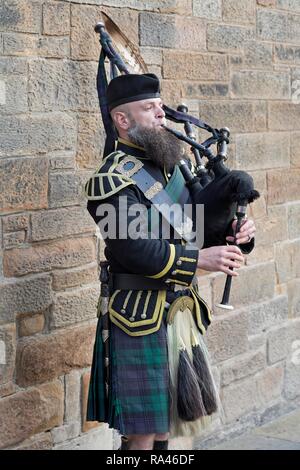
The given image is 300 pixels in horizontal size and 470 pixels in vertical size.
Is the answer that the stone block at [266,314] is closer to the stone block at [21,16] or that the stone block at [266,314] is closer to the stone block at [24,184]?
the stone block at [24,184]

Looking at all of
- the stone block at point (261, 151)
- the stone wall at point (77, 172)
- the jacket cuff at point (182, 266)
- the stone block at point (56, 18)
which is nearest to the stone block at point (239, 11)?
the stone wall at point (77, 172)

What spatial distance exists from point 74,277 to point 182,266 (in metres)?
0.87

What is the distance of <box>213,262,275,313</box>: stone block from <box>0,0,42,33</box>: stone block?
1.77m

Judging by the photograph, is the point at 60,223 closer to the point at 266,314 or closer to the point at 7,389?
the point at 7,389

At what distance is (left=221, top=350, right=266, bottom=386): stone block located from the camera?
5.06 m

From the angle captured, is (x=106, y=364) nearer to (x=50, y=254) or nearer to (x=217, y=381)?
(x=50, y=254)

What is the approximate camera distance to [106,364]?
11.9ft

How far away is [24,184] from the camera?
12.7 ft

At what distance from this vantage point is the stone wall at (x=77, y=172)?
3.86 meters

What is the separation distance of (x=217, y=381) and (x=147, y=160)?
5.92 ft

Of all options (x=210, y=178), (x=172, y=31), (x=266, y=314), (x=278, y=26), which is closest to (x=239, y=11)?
(x=278, y=26)

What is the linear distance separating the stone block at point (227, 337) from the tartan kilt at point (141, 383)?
4.60 feet

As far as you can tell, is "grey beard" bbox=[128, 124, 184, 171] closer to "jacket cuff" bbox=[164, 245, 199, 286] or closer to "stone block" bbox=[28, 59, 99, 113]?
"jacket cuff" bbox=[164, 245, 199, 286]
